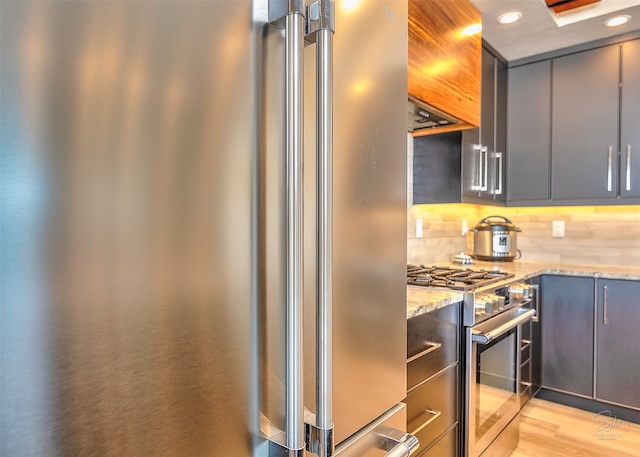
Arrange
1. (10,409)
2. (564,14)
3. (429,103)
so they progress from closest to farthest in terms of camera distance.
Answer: (10,409), (429,103), (564,14)

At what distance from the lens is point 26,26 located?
1.38ft

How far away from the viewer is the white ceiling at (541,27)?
2.16m

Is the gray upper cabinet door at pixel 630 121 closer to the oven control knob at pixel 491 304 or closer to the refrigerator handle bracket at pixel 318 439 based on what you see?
the oven control knob at pixel 491 304

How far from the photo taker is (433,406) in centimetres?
136

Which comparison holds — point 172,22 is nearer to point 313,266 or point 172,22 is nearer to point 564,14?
point 313,266

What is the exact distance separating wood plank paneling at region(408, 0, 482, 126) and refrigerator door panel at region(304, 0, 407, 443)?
0.62 m

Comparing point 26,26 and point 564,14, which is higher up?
point 564,14

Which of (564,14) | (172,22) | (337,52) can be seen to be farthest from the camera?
(564,14)

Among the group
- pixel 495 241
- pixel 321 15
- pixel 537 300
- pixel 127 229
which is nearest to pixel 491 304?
pixel 537 300

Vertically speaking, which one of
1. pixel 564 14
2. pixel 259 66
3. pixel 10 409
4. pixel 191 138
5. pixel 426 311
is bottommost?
pixel 426 311

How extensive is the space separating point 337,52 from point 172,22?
0.34 meters

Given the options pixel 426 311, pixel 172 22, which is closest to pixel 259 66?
pixel 172 22

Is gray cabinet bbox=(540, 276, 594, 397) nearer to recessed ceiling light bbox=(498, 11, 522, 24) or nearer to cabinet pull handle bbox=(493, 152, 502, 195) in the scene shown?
cabinet pull handle bbox=(493, 152, 502, 195)

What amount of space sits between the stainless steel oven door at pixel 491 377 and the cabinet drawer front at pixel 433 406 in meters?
0.08
